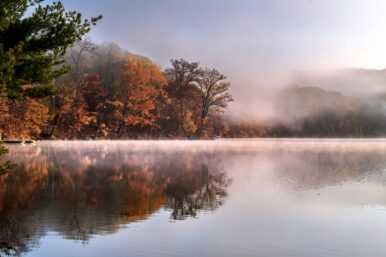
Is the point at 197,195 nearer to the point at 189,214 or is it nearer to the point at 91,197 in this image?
the point at 91,197

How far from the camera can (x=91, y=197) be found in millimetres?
20016

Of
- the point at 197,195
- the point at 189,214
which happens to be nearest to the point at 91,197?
the point at 197,195

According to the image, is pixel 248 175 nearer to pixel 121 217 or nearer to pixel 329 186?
pixel 329 186

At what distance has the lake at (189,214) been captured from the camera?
12375mm

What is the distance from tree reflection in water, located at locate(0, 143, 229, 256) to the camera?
14227mm

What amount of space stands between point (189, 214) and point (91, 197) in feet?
15.5

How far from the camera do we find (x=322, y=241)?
42.9 feet

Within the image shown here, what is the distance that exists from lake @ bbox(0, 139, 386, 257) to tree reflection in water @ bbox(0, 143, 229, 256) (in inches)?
1.3

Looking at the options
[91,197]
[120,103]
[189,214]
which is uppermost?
[120,103]

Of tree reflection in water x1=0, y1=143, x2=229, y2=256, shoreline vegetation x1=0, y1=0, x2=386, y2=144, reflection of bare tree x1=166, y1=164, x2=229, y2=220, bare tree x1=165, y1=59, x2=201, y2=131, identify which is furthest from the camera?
bare tree x1=165, y1=59, x2=201, y2=131

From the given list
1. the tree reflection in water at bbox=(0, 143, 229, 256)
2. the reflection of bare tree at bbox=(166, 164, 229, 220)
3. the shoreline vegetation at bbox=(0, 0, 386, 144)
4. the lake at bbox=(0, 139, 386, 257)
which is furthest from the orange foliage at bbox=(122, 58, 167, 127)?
the reflection of bare tree at bbox=(166, 164, 229, 220)

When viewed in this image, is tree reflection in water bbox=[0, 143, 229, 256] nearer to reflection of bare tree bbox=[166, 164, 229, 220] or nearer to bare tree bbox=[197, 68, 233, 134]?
reflection of bare tree bbox=[166, 164, 229, 220]

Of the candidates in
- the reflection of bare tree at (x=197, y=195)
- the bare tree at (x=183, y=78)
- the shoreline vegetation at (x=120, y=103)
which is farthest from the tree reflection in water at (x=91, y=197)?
the bare tree at (x=183, y=78)

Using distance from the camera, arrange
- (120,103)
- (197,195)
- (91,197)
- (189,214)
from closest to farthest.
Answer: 1. (189,214)
2. (91,197)
3. (197,195)
4. (120,103)
